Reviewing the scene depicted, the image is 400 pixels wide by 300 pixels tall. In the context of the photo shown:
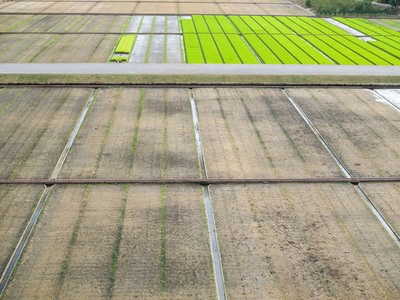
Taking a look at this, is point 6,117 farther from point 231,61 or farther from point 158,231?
point 231,61

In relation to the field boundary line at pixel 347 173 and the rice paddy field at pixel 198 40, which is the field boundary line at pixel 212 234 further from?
the rice paddy field at pixel 198 40

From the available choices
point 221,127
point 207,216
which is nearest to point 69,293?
point 207,216

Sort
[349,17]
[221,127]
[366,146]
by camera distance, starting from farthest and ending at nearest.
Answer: [349,17] → [221,127] → [366,146]

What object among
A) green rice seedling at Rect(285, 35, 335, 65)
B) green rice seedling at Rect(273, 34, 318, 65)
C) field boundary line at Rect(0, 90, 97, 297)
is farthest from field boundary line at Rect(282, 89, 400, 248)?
field boundary line at Rect(0, 90, 97, 297)

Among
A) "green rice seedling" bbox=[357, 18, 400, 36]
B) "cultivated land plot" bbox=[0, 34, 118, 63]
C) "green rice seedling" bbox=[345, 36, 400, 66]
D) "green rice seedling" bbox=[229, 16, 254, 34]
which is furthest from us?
Answer: "green rice seedling" bbox=[357, 18, 400, 36]

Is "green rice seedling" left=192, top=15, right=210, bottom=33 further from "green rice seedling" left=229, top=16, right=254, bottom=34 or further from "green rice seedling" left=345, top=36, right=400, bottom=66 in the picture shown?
"green rice seedling" left=345, top=36, right=400, bottom=66

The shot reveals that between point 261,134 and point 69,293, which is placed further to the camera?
point 261,134
